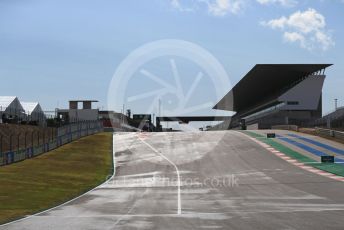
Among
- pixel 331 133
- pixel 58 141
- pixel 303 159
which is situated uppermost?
pixel 331 133

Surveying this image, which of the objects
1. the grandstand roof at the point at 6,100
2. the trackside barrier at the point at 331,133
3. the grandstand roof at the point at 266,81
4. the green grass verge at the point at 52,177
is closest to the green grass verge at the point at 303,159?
the trackside barrier at the point at 331,133

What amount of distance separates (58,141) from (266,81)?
83.1 m

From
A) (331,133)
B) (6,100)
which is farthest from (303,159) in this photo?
(6,100)

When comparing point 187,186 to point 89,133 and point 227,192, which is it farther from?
point 89,133

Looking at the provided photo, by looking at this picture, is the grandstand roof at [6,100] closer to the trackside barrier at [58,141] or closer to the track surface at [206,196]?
the trackside barrier at [58,141]

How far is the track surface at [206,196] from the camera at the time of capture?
16278 millimetres

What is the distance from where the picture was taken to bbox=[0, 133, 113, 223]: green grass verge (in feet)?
78.3

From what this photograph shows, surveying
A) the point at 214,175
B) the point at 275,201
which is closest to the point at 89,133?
the point at 214,175

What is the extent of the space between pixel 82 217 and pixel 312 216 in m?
7.98

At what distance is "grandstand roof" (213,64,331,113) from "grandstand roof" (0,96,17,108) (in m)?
54.9

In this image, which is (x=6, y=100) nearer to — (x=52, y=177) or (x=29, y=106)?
(x=29, y=106)

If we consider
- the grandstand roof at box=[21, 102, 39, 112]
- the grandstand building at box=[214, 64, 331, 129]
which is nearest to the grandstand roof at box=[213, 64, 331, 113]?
the grandstand building at box=[214, 64, 331, 129]

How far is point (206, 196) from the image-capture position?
2542cm

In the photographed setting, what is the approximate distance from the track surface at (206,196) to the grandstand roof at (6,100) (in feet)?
116
